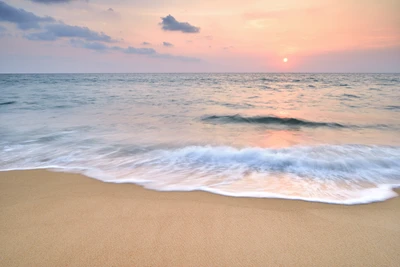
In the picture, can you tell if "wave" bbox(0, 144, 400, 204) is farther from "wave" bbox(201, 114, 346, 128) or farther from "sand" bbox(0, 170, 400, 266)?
"wave" bbox(201, 114, 346, 128)

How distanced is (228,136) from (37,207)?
548cm

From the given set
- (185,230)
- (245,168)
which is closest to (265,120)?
(245,168)

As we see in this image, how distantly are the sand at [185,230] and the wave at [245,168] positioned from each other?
369 mm

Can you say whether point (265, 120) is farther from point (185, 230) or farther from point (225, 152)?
point (185, 230)

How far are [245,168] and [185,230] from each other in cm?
232

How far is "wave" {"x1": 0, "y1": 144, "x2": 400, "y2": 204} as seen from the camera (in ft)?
11.3

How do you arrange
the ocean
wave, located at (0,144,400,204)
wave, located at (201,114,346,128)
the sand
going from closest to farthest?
the sand < wave, located at (0,144,400,204) < the ocean < wave, located at (201,114,346,128)

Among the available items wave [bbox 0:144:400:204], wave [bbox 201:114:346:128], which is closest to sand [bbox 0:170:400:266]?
wave [bbox 0:144:400:204]

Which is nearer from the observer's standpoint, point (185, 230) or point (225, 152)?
point (185, 230)

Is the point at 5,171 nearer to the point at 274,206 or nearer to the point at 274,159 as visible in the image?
the point at 274,206

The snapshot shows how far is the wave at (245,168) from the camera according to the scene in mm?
3457

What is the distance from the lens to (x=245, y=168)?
4.48 meters

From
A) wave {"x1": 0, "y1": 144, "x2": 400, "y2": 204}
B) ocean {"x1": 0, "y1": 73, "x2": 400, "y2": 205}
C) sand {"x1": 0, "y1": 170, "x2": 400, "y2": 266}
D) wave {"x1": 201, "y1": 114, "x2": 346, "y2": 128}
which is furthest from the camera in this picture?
wave {"x1": 201, "y1": 114, "x2": 346, "y2": 128}

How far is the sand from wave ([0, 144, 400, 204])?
37cm
